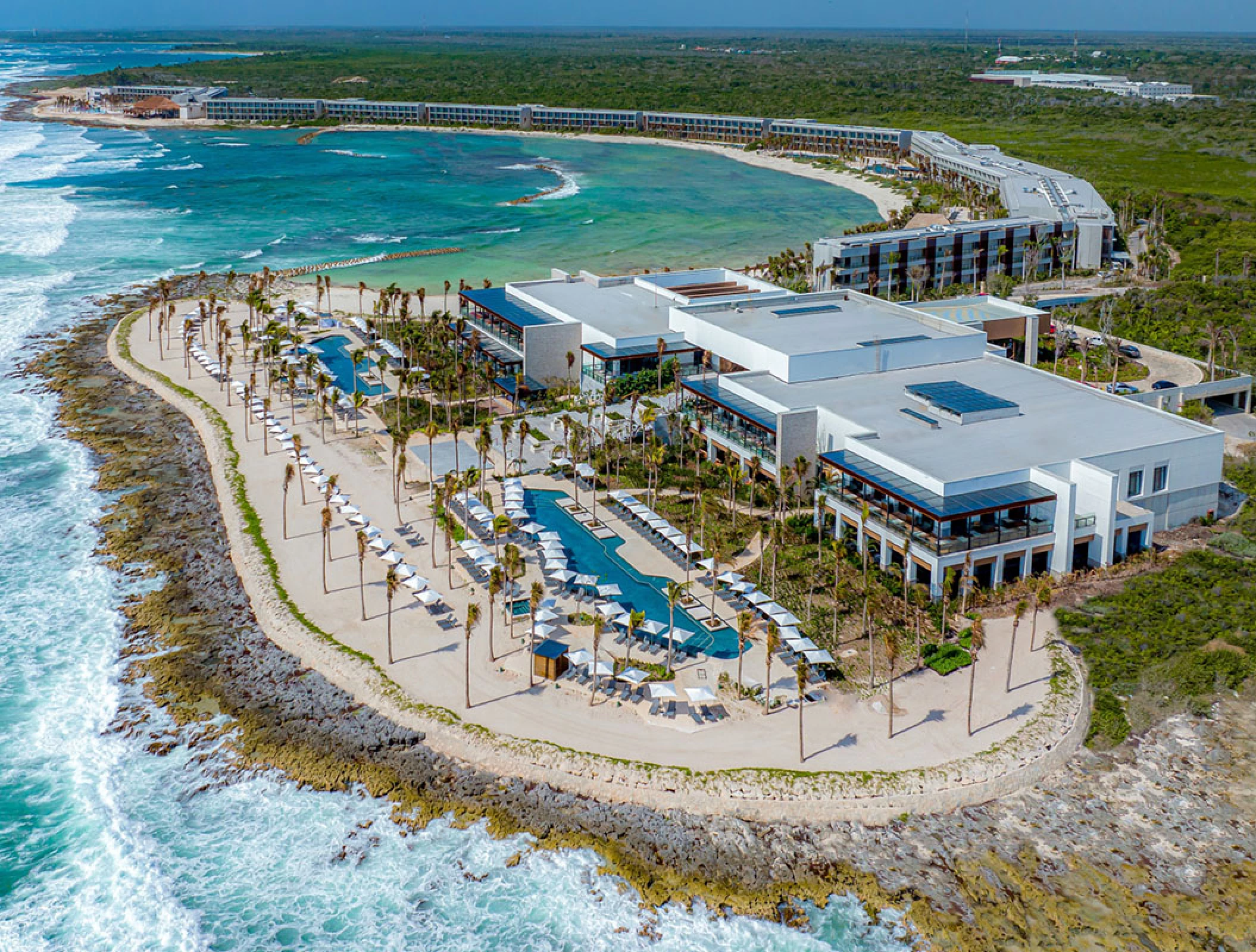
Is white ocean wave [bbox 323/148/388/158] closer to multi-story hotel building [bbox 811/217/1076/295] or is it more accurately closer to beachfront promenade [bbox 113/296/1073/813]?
multi-story hotel building [bbox 811/217/1076/295]

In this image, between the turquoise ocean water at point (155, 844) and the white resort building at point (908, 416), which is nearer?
the turquoise ocean water at point (155, 844)

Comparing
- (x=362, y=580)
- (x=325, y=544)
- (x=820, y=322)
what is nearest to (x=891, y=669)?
(x=362, y=580)

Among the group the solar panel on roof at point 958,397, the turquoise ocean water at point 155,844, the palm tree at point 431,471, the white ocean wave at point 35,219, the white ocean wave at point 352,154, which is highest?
the white ocean wave at point 352,154

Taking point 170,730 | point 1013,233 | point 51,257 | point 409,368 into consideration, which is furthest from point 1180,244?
point 51,257

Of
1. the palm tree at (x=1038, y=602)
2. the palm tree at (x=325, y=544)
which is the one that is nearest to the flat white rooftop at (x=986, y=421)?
the palm tree at (x=1038, y=602)

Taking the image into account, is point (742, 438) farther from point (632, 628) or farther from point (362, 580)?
point (362, 580)

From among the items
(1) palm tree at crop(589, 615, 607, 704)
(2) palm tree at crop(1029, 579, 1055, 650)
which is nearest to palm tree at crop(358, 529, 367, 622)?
(1) palm tree at crop(589, 615, 607, 704)

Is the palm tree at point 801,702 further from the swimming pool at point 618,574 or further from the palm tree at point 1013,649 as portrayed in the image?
the palm tree at point 1013,649
